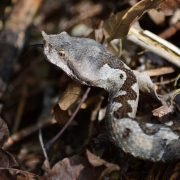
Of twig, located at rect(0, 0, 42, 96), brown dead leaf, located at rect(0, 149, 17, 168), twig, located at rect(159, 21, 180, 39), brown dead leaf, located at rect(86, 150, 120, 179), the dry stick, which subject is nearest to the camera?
brown dead leaf, located at rect(0, 149, 17, 168)

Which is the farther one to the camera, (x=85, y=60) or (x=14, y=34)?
(x=14, y=34)

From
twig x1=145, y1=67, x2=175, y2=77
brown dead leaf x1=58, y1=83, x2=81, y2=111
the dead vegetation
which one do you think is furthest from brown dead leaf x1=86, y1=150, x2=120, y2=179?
twig x1=145, y1=67, x2=175, y2=77

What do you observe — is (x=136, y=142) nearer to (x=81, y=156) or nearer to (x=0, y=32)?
(x=81, y=156)

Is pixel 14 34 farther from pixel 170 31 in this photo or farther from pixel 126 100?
pixel 126 100

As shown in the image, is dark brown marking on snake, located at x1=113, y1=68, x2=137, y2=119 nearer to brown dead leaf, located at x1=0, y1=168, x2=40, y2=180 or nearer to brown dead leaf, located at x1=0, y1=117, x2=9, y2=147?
brown dead leaf, located at x1=0, y1=168, x2=40, y2=180

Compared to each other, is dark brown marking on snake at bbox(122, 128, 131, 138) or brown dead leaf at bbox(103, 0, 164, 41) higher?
brown dead leaf at bbox(103, 0, 164, 41)

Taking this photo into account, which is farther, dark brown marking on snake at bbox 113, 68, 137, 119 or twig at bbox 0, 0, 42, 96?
twig at bbox 0, 0, 42, 96

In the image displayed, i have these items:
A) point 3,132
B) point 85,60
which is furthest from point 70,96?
point 3,132

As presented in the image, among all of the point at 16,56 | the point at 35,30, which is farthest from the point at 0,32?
the point at 35,30
